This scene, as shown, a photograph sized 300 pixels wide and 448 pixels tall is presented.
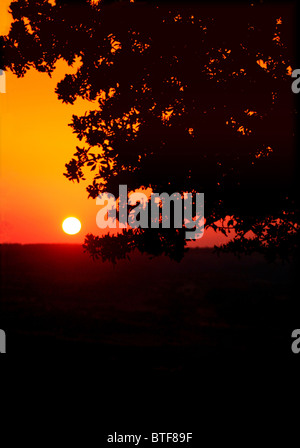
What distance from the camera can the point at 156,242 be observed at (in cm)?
1084

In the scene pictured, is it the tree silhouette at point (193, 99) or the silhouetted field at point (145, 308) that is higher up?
the tree silhouette at point (193, 99)

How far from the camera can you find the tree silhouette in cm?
1004

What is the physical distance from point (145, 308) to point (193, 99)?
2951 centimetres

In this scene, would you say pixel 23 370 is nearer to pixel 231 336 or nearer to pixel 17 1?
pixel 17 1

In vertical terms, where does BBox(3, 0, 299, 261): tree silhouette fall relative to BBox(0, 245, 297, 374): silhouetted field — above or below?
above

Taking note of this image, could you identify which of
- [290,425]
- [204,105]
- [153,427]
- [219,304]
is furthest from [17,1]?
[219,304]

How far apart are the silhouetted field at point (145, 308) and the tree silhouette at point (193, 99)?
845 cm

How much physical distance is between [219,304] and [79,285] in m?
13.3

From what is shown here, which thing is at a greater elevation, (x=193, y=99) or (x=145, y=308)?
(x=193, y=99)

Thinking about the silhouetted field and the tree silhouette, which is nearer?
the tree silhouette

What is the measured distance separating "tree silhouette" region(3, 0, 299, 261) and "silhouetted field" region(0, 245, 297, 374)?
845 cm

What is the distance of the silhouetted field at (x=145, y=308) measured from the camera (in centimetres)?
2030

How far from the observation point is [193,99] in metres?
10.3

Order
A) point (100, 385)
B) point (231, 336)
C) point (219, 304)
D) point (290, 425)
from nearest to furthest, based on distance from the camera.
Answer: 1. point (290, 425)
2. point (100, 385)
3. point (231, 336)
4. point (219, 304)
